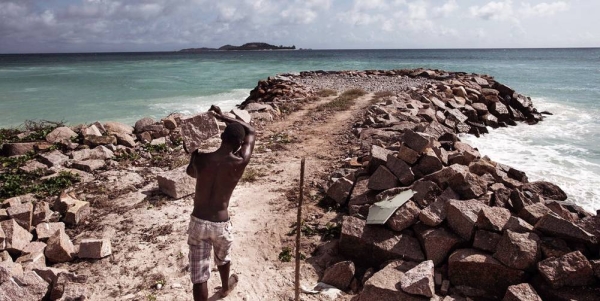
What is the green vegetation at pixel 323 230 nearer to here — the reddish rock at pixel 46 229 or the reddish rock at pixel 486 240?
the reddish rock at pixel 486 240

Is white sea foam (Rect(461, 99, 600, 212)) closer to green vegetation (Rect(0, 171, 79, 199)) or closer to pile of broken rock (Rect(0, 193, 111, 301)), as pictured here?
pile of broken rock (Rect(0, 193, 111, 301))

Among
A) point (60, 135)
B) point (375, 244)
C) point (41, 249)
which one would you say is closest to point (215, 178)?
point (375, 244)

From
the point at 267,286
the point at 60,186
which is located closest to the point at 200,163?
the point at 267,286

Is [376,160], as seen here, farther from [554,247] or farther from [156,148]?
[156,148]

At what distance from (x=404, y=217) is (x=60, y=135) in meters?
9.00

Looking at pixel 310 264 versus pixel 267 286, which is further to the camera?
pixel 310 264

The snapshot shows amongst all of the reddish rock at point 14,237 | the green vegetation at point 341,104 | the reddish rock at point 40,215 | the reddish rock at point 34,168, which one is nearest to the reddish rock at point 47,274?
the reddish rock at point 14,237

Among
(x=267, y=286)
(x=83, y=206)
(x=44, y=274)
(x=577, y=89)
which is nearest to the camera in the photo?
(x=44, y=274)

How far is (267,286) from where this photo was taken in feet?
16.3

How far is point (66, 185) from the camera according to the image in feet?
25.3

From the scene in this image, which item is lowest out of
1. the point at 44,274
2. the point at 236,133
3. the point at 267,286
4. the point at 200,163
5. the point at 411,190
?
the point at 267,286

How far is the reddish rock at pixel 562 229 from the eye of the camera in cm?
475

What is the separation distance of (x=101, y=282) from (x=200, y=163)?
2.31 m

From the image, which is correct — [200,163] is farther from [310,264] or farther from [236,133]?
[310,264]
